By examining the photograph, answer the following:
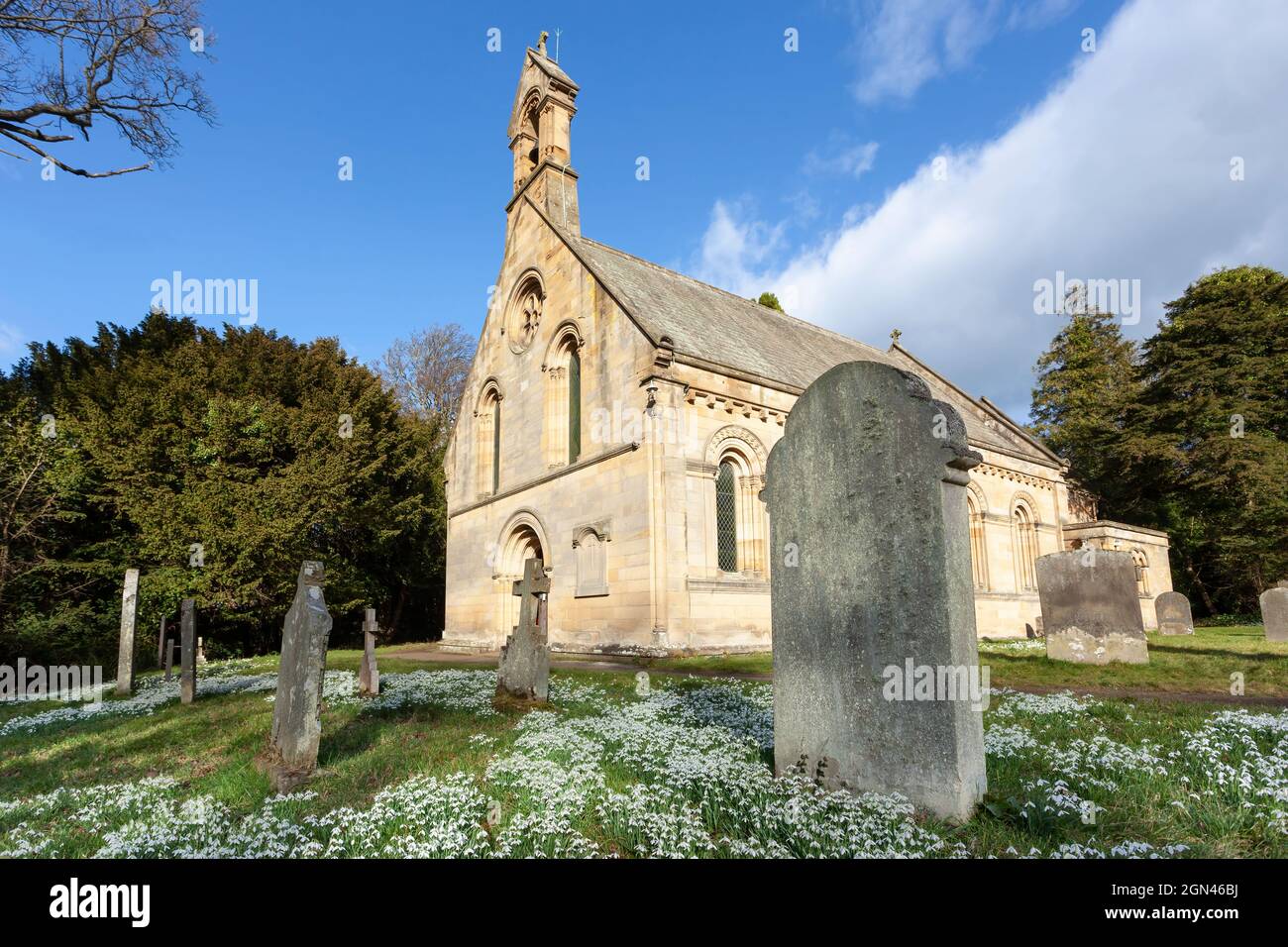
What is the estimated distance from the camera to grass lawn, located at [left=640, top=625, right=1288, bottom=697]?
8695mm

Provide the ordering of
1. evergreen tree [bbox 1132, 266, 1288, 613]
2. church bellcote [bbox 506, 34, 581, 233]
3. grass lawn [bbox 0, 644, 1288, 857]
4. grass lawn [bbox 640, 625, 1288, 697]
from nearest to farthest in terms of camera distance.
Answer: grass lawn [bbox 0, 644, 1288, 857]
grass lawn [bbox 640, 625, 1288, 697]
church bellcote [bbox 506, 34, 581, 233]
evergreen tree [bbox 1132, 266, 1288, 613]

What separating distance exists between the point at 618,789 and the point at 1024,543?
84.4ft

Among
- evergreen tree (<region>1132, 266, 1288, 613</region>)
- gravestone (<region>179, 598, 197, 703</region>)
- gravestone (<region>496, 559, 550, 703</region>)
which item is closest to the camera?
gravestone (<region>496, 559, 550, 703</region>)

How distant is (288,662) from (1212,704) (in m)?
9.29

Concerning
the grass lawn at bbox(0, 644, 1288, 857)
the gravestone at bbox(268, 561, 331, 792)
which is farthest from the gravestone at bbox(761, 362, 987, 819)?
the gravestone at bbox(268, 561, 331, 792)

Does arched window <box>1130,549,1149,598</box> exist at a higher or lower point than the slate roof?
lower

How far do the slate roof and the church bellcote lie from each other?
137 centimetres

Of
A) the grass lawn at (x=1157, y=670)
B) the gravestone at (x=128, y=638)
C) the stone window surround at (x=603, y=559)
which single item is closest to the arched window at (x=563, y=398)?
the stone window surround at (x=603, y=559)

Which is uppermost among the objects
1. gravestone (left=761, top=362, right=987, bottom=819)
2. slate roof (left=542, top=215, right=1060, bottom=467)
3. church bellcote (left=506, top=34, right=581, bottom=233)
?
church bellcote (left=506, top=34, right=581, bottom=233)

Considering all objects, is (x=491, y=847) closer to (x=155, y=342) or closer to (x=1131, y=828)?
(x=1131, y=828)

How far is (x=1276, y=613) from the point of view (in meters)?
15.7

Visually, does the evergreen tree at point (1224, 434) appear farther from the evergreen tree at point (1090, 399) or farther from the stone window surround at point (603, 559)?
the stone window surround at point (603, 559)

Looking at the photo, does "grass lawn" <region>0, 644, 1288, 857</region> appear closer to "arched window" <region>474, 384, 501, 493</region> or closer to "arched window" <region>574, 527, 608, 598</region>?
"arched window" <region>574, 527, 608, 598</region>
